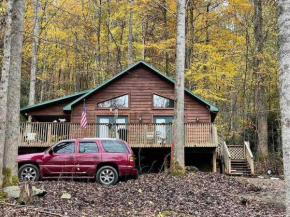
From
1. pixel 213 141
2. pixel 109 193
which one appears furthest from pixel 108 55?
pixel 109 193

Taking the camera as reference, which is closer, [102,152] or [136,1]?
[102,152]

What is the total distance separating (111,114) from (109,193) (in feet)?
33.9

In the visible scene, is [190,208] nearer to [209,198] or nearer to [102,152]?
[209,198]

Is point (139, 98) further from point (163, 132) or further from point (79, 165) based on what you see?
point (79, 165)

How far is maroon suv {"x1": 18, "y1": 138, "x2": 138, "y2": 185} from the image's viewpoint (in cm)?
1164

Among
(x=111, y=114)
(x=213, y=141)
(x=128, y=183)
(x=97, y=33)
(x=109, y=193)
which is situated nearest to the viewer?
(x=109, y=193)

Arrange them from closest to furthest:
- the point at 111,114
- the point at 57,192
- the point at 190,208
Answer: the point at 190,208 → the point at 57,192 → the point at 111,114

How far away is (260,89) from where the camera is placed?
912 inches

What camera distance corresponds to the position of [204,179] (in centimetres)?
1277

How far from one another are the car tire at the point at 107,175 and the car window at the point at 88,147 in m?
0.80

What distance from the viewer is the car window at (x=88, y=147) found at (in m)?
12.0

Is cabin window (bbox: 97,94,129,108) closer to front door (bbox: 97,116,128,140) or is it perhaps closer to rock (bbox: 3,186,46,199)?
front door (bbox: 97,116,128,140)

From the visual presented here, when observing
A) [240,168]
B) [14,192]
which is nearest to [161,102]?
[240,168]

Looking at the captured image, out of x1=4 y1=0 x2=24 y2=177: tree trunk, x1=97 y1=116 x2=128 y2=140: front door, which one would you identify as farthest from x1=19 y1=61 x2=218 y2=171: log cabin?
x1=4 y1=0 x2=24 y2=177: tree trunk
